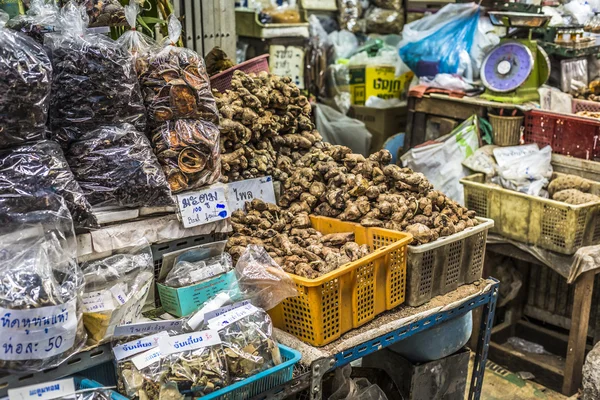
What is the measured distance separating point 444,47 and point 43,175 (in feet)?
12.3

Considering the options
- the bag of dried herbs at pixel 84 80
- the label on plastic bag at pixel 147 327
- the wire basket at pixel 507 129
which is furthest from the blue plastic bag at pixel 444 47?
the label on plastic bag at pixel 147 327

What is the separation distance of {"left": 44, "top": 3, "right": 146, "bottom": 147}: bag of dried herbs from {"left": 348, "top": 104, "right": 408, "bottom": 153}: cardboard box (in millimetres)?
3738

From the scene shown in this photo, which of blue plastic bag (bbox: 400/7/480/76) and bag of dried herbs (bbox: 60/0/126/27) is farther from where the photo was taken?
blue plastic bag (bbox: 400/7/480/76)

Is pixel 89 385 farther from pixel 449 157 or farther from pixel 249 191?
pixel 449 157

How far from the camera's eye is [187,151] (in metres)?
2.10

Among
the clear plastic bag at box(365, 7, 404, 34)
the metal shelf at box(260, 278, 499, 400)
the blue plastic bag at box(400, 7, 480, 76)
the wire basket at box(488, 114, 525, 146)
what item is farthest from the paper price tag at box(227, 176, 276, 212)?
the clear plastic bag at box(365, 7, 404, 34)

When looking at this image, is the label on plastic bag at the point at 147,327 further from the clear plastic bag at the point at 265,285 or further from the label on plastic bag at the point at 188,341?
the clear plastic bag at the point at 265,285

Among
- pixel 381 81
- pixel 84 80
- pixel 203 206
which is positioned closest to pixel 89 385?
pixel 203 206

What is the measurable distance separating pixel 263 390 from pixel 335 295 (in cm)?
43

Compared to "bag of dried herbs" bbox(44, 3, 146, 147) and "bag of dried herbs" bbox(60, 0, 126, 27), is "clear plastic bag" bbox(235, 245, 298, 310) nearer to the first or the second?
"bag of dried herbs" bbox(44, 3, 146, 147)

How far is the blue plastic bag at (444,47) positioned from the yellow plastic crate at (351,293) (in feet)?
8.99

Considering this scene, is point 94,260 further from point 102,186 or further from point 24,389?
point 24,389

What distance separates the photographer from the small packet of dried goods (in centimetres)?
167

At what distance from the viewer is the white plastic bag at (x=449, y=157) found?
4184 mm
